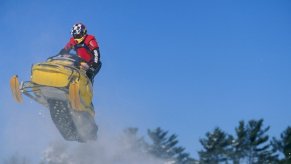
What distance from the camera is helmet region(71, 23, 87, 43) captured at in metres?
13.1

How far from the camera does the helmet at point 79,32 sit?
13.1m

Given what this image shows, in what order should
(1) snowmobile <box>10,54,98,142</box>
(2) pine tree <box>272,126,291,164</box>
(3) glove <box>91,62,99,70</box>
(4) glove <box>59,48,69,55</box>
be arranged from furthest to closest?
(2) pine tree <box>272,126,291,164</box>, (4) glove <box>59,48,69,55</box>, (3) glove <box>91,62,99,70</box>, (1) snowmobile <box>10,54,98,142</box>

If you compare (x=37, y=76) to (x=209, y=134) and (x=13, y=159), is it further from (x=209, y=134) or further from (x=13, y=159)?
(x=13, y=159)

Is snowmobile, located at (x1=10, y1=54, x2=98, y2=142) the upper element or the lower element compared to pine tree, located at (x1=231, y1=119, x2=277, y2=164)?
lower

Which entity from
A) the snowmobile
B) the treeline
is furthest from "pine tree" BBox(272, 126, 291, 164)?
the snowmobile

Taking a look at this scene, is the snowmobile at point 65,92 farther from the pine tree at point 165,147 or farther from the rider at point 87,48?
the pine tree at point 165,147

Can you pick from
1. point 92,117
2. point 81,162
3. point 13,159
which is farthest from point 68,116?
point 13,159

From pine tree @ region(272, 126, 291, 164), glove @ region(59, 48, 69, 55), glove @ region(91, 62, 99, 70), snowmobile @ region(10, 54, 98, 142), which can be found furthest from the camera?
pine tree @ region(272, 126, 291, 164)

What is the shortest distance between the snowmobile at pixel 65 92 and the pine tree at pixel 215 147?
145 feet

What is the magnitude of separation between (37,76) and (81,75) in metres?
1.26

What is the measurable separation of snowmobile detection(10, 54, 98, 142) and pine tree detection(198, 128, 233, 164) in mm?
44296

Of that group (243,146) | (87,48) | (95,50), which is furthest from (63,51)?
(243,146)

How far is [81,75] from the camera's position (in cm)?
1296

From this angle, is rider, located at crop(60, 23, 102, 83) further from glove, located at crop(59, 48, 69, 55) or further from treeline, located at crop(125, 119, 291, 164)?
treeline, located at crop(125, 119, 291, 164)
